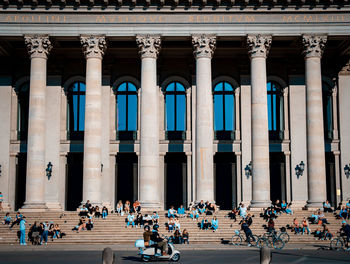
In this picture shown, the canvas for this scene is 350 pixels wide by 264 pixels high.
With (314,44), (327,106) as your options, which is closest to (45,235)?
(314,44)

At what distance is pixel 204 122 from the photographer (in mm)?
37312

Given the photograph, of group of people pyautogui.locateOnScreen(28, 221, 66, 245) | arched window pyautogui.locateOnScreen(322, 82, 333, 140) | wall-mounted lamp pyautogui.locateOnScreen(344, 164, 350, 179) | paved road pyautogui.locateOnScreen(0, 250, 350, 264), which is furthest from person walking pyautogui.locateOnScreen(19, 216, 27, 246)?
arched window pyautogui.locateOnScreen(322, 82, 333, 140)

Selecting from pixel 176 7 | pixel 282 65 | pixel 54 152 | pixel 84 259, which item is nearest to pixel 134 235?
pixel 84 259

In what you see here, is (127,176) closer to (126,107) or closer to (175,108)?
(126,107)

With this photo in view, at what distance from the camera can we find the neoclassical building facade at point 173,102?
37.5 meters

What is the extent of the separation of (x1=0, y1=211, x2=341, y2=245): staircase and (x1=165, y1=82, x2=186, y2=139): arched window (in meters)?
10.3

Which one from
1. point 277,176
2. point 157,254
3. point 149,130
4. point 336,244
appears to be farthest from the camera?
point 277,176

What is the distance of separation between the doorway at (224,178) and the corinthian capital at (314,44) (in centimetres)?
1069

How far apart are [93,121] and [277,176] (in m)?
15.9

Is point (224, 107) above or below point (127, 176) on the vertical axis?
above

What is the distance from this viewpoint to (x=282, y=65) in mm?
44531

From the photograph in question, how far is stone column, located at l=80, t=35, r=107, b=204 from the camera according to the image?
37031 mm

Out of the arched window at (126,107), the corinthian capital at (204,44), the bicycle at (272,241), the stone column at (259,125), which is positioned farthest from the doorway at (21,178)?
the bicycle at (272,241)

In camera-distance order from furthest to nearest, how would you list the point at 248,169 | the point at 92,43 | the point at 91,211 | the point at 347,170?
1. the point at 347,170
2. the point at 248,169
3. the point at 92,43
4. the point at 91,211
